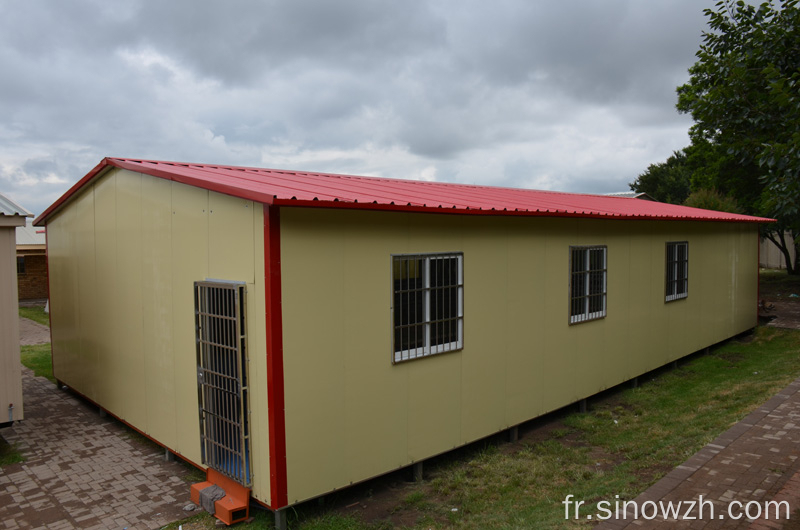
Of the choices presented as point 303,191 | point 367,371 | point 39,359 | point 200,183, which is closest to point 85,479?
point 367,371

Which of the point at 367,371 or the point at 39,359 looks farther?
the point at 39,359

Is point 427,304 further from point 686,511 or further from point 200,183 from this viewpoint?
point 686,511

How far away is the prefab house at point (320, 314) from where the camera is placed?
521 cm

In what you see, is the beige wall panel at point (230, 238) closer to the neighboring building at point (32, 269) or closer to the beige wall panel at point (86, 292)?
the beige wall panel at point (86, 292)

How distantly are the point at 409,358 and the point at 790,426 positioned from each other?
473cm

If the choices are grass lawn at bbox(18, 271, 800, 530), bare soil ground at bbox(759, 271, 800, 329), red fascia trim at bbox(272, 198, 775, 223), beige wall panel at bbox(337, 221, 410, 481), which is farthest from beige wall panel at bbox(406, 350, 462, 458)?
bare soil ground at bbox(759, 271, 800, 329)

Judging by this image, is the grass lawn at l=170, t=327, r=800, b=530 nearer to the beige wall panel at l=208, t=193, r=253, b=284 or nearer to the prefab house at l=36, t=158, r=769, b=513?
the prefab house at l=36, t=158, r=769, b=513

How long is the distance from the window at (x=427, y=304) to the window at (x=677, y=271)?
6008 mm

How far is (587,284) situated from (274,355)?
543 centimetres

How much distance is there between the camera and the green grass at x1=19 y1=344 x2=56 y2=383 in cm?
1150

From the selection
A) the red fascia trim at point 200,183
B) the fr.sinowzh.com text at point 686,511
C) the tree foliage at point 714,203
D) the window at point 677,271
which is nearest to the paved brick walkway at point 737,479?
the fr.sinowzh.com text at point 686,511

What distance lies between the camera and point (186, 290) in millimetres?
6277

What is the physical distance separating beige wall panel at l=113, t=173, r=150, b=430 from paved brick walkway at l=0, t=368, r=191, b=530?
547mm

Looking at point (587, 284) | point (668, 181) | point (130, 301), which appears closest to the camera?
point (130, 301)
